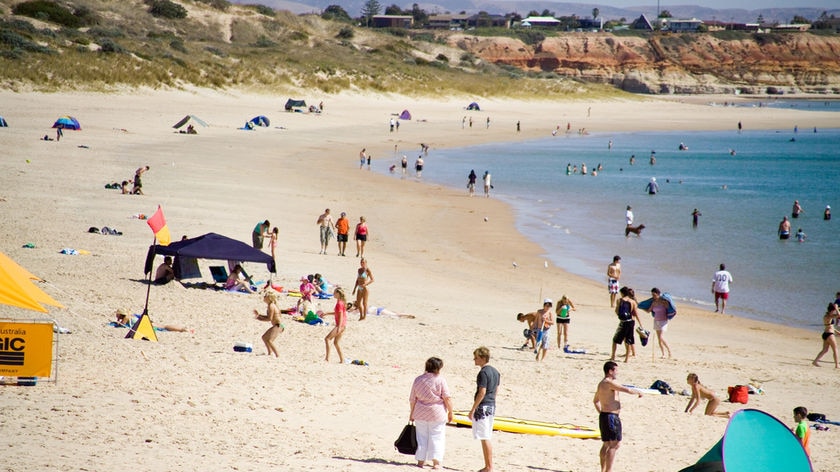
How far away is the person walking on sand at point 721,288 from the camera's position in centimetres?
1961

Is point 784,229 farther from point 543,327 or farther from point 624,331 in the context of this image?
point 543,327

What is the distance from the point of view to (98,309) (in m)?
14.3

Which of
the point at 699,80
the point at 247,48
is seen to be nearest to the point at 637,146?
the point at 247,48

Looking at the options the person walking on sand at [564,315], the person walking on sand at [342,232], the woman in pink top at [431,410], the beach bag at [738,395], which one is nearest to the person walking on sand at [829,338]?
the beach bag at [738,395]

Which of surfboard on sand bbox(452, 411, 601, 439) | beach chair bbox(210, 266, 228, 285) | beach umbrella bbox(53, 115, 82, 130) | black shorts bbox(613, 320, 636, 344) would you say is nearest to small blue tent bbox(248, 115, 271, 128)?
beach umbrella bbox(53, 115, 82, 130)

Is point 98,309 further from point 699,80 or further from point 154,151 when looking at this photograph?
point 699,80

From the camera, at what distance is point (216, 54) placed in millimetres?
70125

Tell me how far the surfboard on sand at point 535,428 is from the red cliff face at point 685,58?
147007 mm

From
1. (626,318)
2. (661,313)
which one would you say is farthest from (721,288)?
(626,318)

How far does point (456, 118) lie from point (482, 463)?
6208cm

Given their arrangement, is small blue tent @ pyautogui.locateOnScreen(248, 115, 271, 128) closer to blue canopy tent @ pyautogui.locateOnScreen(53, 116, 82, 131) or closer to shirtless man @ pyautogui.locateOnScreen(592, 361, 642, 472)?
blue canopy tent @ pyautogui.locateOnScreen(53, 116, 82, 131)

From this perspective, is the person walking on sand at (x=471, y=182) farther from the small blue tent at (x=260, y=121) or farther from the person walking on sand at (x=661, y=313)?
the person walking on sand at (x=661, y=313)

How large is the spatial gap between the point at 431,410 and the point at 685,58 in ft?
543

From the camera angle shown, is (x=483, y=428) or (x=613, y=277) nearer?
(x=483, y=428)
